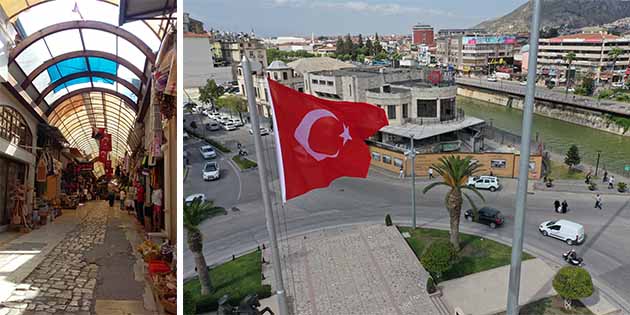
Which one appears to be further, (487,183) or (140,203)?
(487,183)

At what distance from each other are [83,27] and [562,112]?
138 ft

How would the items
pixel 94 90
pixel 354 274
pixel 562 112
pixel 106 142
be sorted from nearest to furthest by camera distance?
pixel 94 90
pixel 354 274
pixel 106 142
pixel 562 112

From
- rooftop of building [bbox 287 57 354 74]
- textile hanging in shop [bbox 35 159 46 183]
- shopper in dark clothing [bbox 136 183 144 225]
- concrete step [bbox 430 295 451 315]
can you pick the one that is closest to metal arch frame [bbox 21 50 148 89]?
textile hanging in shop [bbox 35 159 46 183]

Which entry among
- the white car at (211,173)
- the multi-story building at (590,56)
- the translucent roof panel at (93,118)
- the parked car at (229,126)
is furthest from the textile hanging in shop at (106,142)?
the multi-story building at (590,56)

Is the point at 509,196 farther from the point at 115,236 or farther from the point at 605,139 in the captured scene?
the point at 605,139

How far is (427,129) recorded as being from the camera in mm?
25297

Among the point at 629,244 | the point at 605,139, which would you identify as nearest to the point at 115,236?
the point at 629,244

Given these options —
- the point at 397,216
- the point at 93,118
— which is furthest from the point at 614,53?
the point at 93,118

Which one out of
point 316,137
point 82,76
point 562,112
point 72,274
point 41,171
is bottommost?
point 72,274

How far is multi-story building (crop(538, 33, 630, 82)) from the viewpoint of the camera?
5291 centimetres

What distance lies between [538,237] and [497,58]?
62121 mm

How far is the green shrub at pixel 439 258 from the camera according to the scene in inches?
398

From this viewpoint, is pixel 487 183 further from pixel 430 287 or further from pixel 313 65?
pixel 313 65

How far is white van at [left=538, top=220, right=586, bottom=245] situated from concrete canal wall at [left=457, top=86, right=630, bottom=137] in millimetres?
24868
